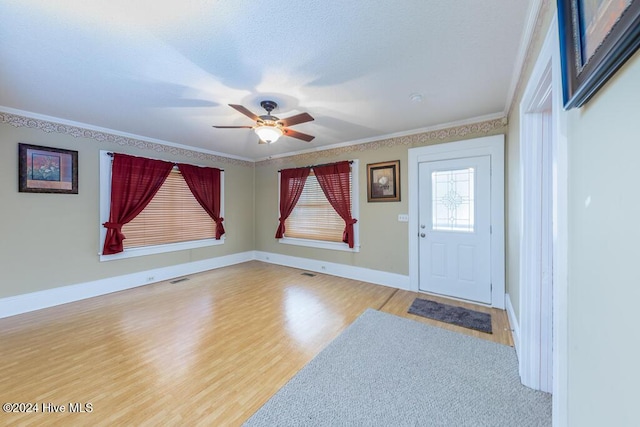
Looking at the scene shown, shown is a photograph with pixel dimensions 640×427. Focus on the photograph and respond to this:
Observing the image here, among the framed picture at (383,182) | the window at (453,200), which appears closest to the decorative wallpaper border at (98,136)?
the framed picture at (383,182)

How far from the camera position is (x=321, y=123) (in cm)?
346

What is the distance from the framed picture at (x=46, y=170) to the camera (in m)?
3.10

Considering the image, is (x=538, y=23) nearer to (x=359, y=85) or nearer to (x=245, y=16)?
(x=359, y=85)

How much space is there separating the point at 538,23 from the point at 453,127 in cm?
204

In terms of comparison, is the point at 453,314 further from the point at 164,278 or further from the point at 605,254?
the point at 164,278

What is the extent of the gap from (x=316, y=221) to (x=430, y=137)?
8.11 ft

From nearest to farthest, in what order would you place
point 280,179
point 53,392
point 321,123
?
1. point 53,392
2. point 321,123
3. point 280,179

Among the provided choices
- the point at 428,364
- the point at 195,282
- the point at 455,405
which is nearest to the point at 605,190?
the point at 455,405

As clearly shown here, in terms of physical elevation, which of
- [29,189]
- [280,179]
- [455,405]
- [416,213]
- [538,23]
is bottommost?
[455,405]

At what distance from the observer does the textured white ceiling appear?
1.52m

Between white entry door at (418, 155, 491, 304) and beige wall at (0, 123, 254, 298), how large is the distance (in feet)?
14.6

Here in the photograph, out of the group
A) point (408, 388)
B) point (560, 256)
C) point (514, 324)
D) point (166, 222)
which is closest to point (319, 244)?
point (166, 222)

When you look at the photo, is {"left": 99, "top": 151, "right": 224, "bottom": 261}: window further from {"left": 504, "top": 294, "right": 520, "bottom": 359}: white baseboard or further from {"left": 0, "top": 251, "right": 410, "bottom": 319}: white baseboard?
{"left": 504, "top": 294, "right": 520, "bottom": 359}: white baseboard

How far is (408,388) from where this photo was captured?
1.83 metres
